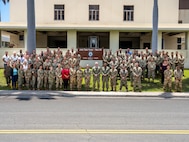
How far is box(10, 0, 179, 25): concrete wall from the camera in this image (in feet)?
111

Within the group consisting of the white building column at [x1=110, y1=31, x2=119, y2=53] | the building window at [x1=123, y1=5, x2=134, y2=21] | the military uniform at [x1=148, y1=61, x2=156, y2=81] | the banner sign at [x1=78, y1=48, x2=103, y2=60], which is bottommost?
the military uniform at [x1=148, y1=61, x2=156, y2=81]

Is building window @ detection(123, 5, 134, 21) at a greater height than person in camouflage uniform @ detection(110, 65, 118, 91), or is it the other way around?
building window @ detection(123, 5, 134, 21)

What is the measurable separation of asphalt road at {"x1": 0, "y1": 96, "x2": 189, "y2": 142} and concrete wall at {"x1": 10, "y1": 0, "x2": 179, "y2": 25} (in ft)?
75.4

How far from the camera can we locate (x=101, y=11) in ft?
111

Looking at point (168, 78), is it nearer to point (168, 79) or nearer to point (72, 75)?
point (168, 79)

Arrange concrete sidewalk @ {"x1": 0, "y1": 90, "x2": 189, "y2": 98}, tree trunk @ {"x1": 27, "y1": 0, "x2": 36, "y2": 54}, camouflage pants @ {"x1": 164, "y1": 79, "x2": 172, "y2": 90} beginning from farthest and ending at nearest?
tree trunk @ {"x1": 27, "y1": 0, "x2": 36, "y2": 54} < camouflage pants @ {"x1": 164, "y1": 79, "x2": 172, "y2": 90} < concrete sidewalk @ {"x1": 0, "y1": 90, "x2": 189, "y2": 98}

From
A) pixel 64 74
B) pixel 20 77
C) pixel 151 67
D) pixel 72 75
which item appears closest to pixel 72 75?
pixel 72 75

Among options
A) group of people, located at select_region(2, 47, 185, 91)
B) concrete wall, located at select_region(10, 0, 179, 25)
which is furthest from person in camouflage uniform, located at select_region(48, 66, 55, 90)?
concrete wall, located at select_region(10, 0, 179, 25)

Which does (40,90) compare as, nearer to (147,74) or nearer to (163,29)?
(147,74)

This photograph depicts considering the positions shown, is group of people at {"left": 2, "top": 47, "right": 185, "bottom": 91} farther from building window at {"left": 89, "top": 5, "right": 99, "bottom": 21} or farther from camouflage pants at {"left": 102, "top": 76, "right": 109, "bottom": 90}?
building window at {"left": 89, "top": 5, "right": 99, "bottom": 21}

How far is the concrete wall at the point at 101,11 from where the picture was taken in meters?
33.7

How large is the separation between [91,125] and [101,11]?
86.5ft

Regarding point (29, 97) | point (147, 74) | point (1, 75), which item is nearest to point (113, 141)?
point (29, 97)

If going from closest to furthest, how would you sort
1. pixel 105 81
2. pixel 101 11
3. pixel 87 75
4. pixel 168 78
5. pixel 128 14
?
1. pixel 87 75
2. pixel 105 81
3. pixel 168 78
4. pixel 101 11
5. pixel 128 14
